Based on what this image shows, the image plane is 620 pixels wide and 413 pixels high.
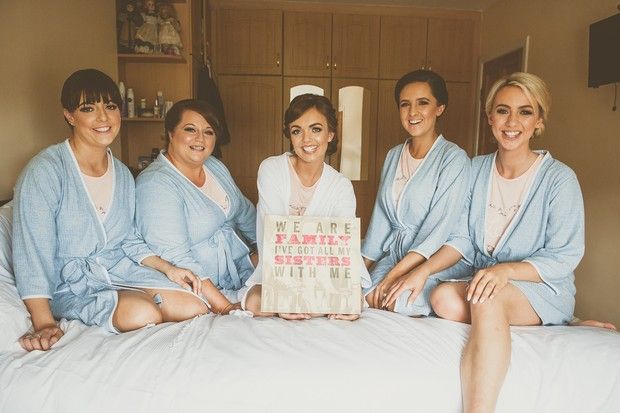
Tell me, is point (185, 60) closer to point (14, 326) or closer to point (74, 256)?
point (74, 256)

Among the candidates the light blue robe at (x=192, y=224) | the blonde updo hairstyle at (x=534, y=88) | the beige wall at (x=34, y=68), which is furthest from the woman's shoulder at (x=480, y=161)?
the beige wall at (x=34, y=68)

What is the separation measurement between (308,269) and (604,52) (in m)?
2.17

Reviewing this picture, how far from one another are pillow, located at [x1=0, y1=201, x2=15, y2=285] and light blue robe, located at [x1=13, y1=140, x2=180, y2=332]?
100 mm

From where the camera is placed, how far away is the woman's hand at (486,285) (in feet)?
4.51

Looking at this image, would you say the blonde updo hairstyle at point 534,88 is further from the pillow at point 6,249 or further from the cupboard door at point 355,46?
the cupboard door at point 355,46

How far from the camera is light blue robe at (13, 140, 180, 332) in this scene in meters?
1.37

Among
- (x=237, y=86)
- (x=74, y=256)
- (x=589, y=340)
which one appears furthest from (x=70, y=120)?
(x=237, y=86)

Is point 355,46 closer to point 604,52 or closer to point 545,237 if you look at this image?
point 604,52

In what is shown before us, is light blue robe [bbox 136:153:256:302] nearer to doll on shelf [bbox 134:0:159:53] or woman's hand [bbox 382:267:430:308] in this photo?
woman's hand [bbox 382:267:430:308]

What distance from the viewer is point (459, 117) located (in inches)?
179

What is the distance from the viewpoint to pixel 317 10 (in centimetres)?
427

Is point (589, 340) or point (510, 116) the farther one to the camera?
point (510, 116)

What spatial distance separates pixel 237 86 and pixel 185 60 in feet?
3.29

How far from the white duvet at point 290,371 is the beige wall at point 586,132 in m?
1.42
